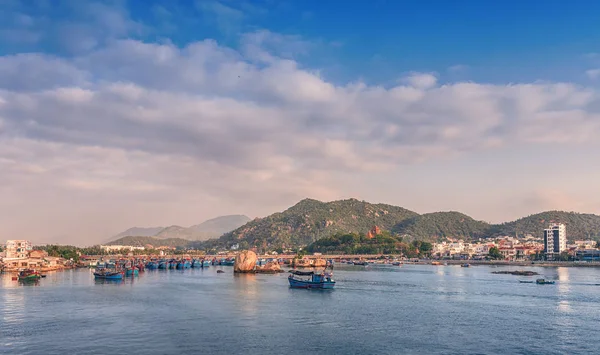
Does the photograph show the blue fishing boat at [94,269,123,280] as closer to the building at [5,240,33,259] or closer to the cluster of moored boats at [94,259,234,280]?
the cluster of moored boats at [94,259,234,280]

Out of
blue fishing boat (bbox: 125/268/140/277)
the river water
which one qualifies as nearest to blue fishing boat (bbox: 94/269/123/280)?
blue fishing boat (bbox: 125/268/140/277)

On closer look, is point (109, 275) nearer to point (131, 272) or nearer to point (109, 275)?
point (109, 275)

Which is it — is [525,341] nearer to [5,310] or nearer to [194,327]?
[194,327]

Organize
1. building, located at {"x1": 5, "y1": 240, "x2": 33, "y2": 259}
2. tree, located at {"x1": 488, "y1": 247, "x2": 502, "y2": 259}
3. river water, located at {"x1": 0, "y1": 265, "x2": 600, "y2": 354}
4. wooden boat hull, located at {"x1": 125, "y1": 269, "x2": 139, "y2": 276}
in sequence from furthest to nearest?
tree, located at {"x1": 488, "y1": 247, "x2": 502, "y2": 259} < building, located at {"x1": 5, "y1": 240, "x2": 33, "y2": 259} < wooden boat hull, located at {"x1": 125, "y1": 269, "x2": 139, "y2": 276} < river water, located at {"x1": 0, "y1": 265, "x2": 600, "y2": 354}

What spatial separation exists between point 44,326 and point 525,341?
3946 cm

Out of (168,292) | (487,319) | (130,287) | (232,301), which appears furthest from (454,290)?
(130,287)

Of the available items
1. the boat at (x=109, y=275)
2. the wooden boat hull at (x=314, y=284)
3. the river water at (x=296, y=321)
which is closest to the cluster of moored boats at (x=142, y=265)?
the boat at (x=109, y=275)

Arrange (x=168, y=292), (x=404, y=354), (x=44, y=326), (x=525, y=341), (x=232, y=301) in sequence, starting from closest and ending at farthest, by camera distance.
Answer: (x=404, y=354)
(x=525, y=341)
(x=44, y=326)
(x=232, y=301)
(x=168, y=292)

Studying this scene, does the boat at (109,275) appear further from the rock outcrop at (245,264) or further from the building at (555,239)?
the building at (555,239)

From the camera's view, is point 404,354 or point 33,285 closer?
point 404,354

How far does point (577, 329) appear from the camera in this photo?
1751 inches

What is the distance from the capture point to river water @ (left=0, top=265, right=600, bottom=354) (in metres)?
37.1

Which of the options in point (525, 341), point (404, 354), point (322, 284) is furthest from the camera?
point (322, 284)

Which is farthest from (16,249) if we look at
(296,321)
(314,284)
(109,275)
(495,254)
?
(495,254)
